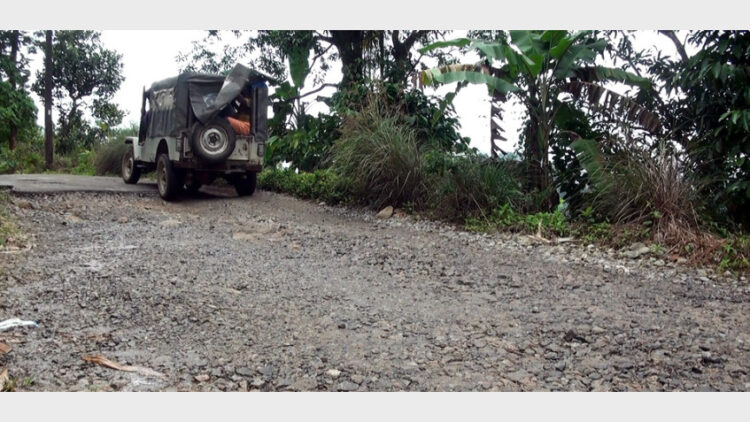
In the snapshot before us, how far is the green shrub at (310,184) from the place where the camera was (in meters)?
10.4

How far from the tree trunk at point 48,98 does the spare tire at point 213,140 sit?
9.87 metres

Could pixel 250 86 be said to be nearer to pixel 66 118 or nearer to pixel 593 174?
pixel 593 174

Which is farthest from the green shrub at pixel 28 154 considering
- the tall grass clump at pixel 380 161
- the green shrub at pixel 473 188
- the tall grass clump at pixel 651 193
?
the tall grass clump at pixel 651 193

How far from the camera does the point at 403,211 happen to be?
9273 mm

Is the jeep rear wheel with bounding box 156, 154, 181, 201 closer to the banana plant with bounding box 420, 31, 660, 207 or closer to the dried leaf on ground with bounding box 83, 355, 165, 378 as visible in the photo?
the banana plant with bounding box 420, 31, 660, 207

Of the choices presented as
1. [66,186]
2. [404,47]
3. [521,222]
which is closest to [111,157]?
[66,186]

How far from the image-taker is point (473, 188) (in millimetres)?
8359

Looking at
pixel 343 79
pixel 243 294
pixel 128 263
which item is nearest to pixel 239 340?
pixel 243 294

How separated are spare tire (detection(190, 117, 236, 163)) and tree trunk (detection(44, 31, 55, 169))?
9.87m

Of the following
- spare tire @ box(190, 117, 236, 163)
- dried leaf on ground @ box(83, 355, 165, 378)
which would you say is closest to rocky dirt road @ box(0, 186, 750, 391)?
dried leaf on ground @ box(83, 355, 165, 378)

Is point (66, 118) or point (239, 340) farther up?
point (66, 118)

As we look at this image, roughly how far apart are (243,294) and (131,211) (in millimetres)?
5178

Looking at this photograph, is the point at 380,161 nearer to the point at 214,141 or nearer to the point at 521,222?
the point at 521,222

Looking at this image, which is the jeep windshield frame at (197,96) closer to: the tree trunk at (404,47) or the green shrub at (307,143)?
the green shrub at (307,143)
